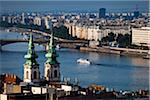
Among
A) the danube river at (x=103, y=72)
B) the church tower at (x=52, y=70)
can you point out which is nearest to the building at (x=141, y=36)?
the danube river at (x=103, y=72)

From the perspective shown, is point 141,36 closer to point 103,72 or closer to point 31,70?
point 103,72

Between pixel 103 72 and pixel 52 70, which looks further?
pixel 103 72

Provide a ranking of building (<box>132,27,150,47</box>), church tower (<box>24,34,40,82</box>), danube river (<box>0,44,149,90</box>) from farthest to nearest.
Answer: building (<box>132,27,150,47</box>) → danube river (<box>0,44,149,90</box>) → church tower (<box>24,34,40,82</box>)

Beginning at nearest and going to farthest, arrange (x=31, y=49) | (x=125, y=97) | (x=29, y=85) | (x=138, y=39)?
(x=125, y=97), (x=29, y=85), (x=31, y=49), (x=138, y=39)

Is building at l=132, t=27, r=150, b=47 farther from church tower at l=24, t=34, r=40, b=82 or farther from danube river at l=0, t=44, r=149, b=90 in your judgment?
church tower at l=24, t=34, r=40, b=82

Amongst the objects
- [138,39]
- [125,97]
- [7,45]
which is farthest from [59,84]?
[138,39]

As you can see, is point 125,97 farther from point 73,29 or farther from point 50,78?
point 73,29

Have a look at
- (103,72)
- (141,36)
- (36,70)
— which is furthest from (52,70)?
(141,36)

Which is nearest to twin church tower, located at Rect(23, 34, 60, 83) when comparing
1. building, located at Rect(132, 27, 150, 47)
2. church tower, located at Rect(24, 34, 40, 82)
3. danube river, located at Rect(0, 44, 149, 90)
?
church tower, located at Rect(24, 34, 40, 82)

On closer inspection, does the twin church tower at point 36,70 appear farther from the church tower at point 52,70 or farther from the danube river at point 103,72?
the danube river at point 103,72

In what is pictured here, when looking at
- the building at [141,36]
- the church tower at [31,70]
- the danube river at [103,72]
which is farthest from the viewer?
the building at [141,36]

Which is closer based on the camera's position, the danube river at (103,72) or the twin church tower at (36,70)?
the twin church tower at (36,70)
